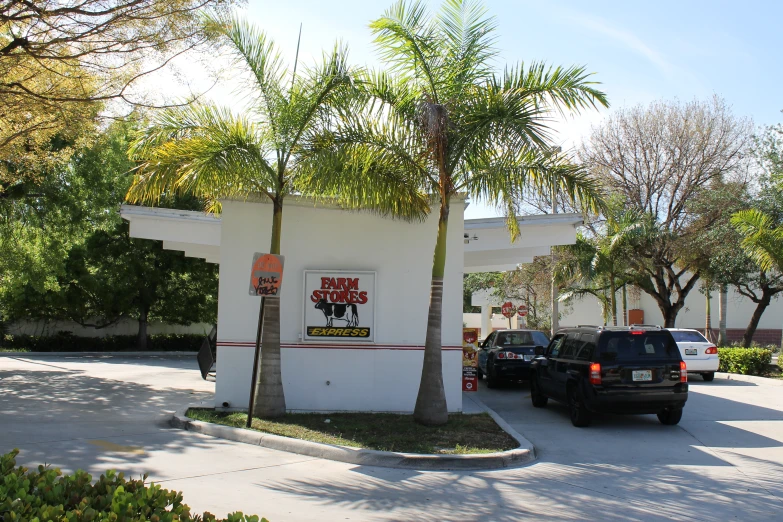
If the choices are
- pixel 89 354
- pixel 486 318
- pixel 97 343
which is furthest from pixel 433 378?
pixel 486 318

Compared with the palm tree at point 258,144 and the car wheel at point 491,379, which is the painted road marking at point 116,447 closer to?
the palm tree at point 258,144

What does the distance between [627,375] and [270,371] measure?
5.84 metres

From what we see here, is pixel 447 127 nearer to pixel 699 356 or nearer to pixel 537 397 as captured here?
pixel 537 397

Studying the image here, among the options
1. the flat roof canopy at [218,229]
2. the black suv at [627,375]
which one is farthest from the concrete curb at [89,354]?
the black suv at [627,375]

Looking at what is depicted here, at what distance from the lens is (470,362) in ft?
49.0

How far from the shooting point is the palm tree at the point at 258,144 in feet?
33.7

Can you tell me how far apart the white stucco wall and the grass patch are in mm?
587

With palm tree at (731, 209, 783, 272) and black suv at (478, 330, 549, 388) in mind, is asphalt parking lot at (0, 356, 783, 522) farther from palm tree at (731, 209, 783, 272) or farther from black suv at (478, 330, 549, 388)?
palm tree at (731, 209, 783, 272)

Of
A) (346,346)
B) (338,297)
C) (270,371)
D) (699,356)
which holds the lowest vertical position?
(270,371)

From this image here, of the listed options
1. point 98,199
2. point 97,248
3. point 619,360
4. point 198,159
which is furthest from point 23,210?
point 619,360

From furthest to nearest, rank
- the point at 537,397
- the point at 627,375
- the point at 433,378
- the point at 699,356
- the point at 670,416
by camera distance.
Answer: the point at 699,356 → the point at 537,397 → the point at 670,416 → the point at 627,375 → the point at 433,378

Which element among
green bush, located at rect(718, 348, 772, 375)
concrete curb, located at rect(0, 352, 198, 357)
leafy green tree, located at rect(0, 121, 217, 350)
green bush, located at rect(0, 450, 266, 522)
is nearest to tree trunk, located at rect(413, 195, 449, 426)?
green bush, located at rect(0, 450, 266, 522)

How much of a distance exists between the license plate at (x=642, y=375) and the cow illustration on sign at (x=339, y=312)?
15.9ft

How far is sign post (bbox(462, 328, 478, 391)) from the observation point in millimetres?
14508
